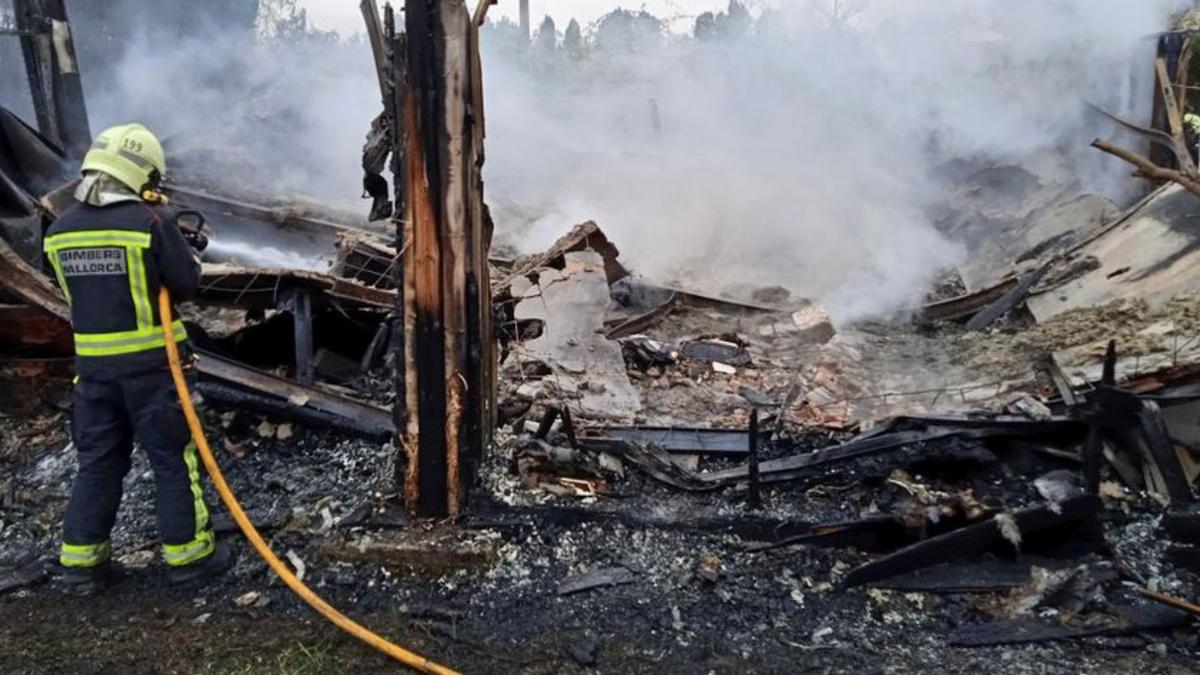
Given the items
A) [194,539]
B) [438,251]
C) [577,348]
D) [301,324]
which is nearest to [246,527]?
[194,539]

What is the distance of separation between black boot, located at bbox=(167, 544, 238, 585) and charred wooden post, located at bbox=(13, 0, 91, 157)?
6971 millimetres

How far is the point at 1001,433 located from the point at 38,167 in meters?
6.80

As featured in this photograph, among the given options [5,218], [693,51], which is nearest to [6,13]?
[693,51]

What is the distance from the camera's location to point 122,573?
12.2 feet

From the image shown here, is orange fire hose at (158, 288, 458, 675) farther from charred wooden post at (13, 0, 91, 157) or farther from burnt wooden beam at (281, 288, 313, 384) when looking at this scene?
charred wooden post at (13, 0, 91, 157)

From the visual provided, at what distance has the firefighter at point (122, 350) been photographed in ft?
11.1

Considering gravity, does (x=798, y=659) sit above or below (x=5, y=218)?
below

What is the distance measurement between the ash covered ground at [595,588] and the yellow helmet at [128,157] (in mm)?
1668

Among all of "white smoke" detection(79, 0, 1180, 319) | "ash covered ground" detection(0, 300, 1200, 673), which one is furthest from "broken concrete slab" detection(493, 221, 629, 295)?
"white smoke" detection(79, 0, 1180, 319)

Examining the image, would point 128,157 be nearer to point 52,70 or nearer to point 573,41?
point 52,70

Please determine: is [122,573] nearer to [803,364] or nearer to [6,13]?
[803,364]

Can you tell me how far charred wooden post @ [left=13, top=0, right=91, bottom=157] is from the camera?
Answer: 347 inches

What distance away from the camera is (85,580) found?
3.57m

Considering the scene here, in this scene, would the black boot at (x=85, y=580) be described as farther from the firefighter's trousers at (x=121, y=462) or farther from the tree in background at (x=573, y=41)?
the tree in background at (x=573, y=41)
